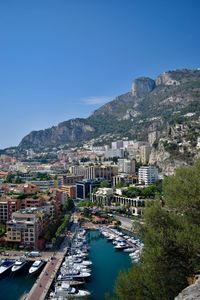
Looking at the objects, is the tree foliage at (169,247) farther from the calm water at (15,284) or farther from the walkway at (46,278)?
the calm water at (15,284)

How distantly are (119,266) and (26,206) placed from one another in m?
10.2

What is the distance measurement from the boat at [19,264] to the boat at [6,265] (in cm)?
23

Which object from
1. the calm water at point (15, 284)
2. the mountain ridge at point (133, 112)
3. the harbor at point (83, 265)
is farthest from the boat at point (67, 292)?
the mountain ridge at point (133, 112)


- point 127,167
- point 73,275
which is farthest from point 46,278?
point 127,167

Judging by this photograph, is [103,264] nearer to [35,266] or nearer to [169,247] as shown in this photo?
[35,266]

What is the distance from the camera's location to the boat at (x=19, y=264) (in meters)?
19.4

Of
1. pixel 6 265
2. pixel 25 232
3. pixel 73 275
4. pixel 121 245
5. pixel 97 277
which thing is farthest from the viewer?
pixel 121 245

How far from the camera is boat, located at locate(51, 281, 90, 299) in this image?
15797 mm

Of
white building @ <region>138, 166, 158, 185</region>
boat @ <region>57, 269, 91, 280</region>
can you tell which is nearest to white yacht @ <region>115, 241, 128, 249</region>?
boat @ <region>57, 269, 91, 280</region>

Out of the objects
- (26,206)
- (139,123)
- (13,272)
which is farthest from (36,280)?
(139,123)

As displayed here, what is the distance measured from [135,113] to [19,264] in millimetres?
102876

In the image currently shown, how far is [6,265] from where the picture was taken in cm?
1981

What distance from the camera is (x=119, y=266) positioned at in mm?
21406

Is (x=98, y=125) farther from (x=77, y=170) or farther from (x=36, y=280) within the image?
(x=36, y=280)
